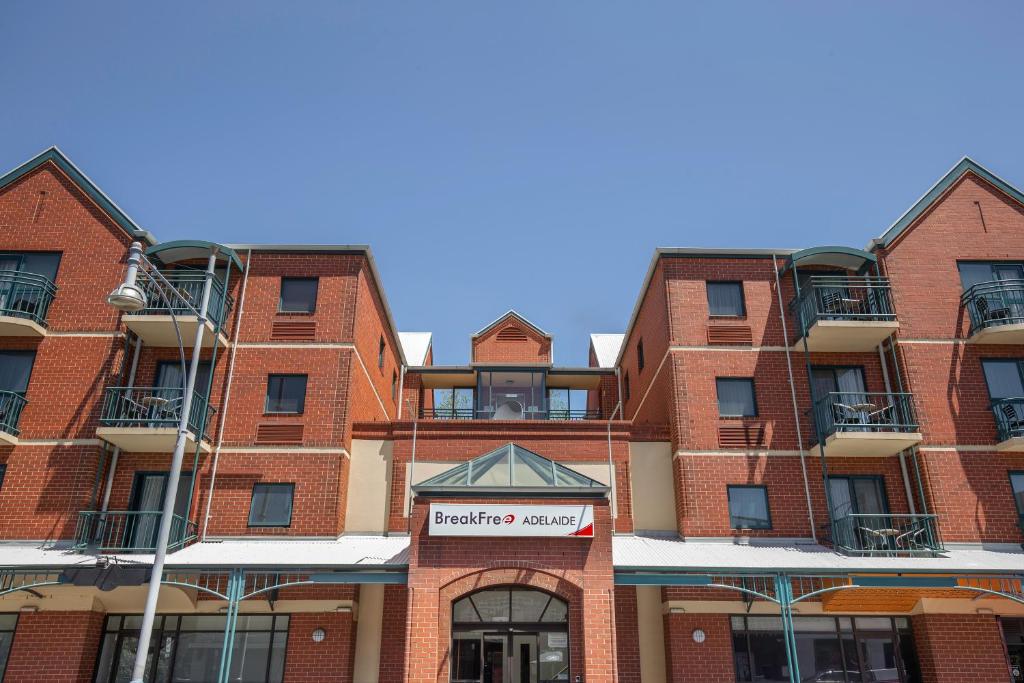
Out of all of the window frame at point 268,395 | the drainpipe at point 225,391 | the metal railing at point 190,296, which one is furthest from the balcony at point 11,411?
the window frame at point 268,395

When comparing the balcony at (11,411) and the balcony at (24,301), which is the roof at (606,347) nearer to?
the balcony at (24,301)

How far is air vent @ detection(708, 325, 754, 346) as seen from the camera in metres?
21.3

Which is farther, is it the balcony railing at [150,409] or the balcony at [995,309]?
the balcony at [995,309]

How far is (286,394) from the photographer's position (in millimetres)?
20609

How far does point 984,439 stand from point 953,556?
3891mm

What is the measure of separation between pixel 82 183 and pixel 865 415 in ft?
78.9

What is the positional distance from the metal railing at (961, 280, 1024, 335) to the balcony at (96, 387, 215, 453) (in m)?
21.9

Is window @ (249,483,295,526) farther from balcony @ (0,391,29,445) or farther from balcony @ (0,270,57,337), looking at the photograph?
balcony @ (0,270,57,337)

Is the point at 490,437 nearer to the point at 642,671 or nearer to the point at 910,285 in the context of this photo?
the point at 642,671

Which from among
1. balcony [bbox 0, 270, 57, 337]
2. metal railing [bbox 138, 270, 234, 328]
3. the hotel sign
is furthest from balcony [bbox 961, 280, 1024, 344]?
balcony [bbox 0, 270, 57, 337]

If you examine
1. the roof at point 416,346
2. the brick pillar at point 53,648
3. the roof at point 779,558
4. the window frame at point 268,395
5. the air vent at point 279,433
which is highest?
the roof at point 416,346

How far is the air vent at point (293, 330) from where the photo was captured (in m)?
21.1

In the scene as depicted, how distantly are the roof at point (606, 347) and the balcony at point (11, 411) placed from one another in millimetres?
21568

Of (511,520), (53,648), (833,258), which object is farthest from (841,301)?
(53,648)
